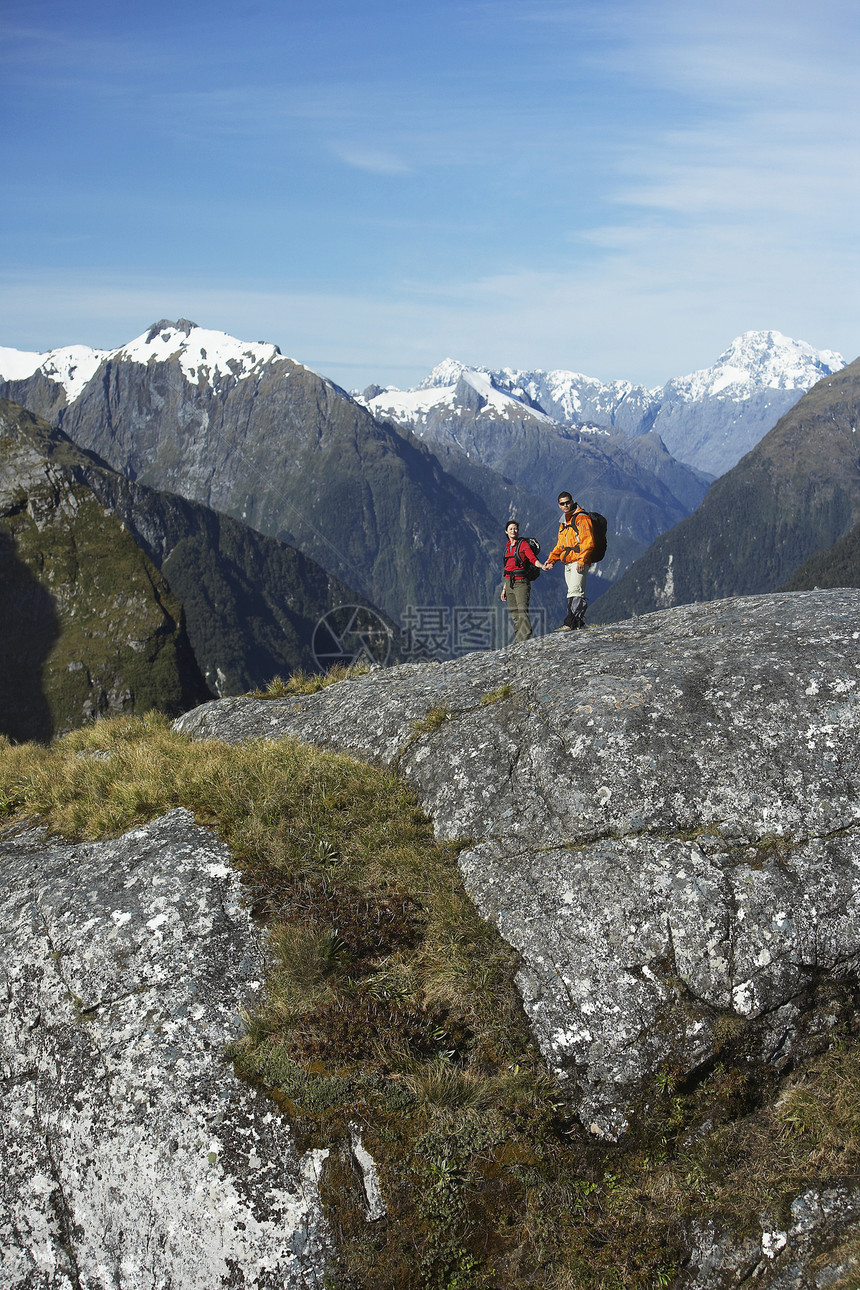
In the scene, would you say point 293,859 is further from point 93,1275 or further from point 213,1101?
point 93,1275

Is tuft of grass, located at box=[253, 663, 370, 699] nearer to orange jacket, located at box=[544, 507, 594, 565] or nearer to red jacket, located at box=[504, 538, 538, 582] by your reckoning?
red jacket, located at box=[504, 538, 538, 582]

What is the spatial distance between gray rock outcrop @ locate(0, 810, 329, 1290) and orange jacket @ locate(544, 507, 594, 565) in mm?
11204

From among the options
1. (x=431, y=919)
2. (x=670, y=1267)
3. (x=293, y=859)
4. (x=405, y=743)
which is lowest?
(x=670, y=1267)

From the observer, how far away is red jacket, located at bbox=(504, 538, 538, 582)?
1888cm

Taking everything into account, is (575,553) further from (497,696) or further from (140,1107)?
(140,1107)

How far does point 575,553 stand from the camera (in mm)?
17672

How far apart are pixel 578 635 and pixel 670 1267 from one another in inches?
384

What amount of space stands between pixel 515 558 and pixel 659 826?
35.2 feet

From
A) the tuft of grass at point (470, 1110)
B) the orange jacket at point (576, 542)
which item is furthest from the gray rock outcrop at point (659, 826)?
the orange jacket at point (576, 542)

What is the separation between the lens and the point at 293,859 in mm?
9828

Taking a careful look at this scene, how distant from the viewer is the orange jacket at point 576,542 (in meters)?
17.5

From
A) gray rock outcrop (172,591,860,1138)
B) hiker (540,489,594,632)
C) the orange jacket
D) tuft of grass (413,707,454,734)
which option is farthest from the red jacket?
tuft of grass (413,707,454,734)

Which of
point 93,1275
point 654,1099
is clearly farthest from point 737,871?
point 93,1275

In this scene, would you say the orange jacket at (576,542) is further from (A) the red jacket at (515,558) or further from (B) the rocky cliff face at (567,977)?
(B) the rocky cliff face at (567,977)
